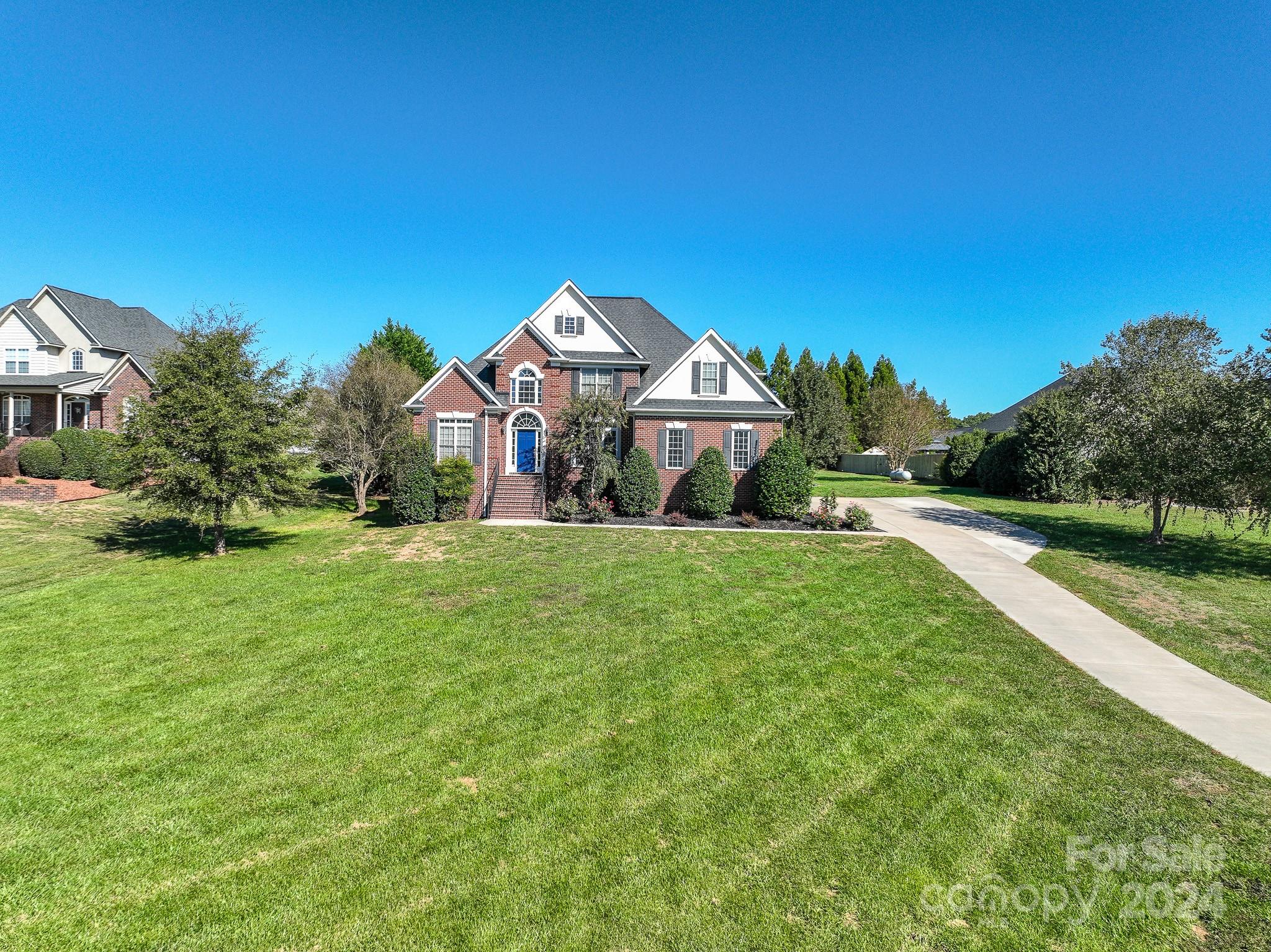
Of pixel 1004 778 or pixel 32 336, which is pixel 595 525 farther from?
pixel 32 336

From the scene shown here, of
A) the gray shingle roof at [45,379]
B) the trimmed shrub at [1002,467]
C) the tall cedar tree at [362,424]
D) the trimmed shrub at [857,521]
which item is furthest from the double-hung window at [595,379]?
the gray shingle roof at [45,379]

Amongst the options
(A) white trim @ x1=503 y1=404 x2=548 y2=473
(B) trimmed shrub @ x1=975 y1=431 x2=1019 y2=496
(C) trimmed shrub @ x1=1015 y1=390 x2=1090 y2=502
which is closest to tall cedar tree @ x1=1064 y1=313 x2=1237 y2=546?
(C) trimmed shrub @ x1=1015 y1=390 x2=1090 y2=502

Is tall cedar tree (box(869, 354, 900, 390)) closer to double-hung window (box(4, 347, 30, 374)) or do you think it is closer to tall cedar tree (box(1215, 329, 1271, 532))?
tall cedar tree (box(1215, 329, 1271, 532))

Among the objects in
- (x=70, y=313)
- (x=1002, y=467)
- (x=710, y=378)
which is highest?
(x=70, y=313)

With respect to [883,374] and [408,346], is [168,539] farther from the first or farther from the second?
[883,374]

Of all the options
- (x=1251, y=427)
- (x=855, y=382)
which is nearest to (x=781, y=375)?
(x=855, y=382)

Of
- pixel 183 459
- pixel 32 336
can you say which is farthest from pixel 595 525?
pixel 32 336
